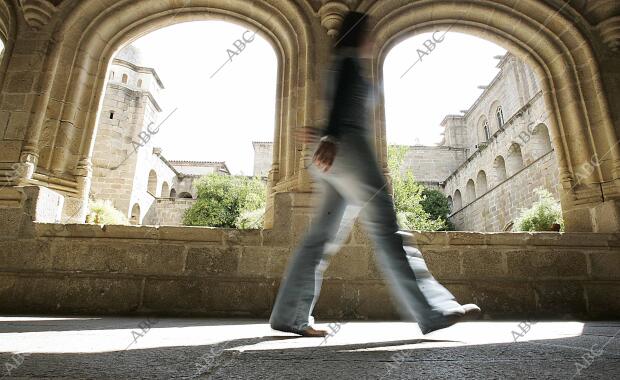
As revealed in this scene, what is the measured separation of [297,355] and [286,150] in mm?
3044

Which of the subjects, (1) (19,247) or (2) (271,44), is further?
(2) (271,44)

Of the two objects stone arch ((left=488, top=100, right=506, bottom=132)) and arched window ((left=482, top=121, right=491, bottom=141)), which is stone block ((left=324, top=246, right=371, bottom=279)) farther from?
arched window ((left=482, top=121, right=491, bottom=141))

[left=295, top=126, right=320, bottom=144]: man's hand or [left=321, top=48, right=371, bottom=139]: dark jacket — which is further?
[left=295, top=126, right=320, bottom=144]: man's hand

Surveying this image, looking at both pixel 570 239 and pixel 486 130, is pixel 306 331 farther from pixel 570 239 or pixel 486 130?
pixel 486 130

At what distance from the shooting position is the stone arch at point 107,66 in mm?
4004

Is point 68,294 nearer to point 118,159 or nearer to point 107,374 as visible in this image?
point 107,374

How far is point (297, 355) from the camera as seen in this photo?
1291 millimetres

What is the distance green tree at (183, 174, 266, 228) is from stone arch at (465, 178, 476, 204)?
1220cm

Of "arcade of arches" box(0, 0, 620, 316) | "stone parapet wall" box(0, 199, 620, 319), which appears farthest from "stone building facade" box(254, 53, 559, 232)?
"stone parapet wall" box(0, 199, 620, 319)

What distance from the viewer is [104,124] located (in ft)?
65.3

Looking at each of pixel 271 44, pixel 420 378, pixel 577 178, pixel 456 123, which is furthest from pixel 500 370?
pixel 456 123

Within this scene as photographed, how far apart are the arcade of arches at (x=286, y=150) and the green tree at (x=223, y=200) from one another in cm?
1617

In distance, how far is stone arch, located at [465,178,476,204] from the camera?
22.1 meters

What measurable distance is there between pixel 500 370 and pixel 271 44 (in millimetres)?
4660
